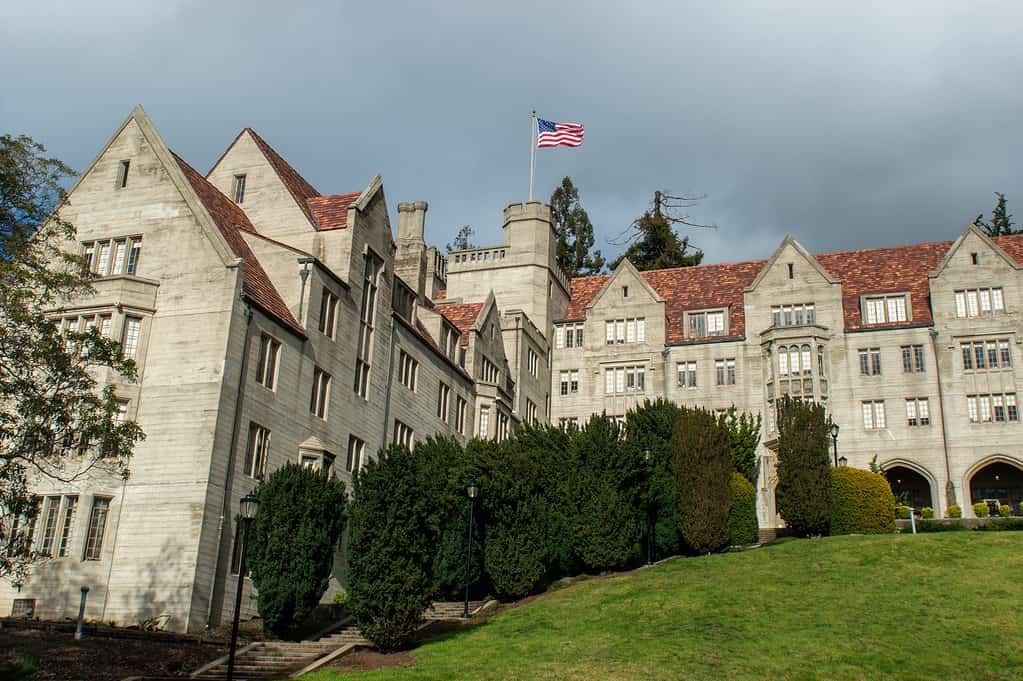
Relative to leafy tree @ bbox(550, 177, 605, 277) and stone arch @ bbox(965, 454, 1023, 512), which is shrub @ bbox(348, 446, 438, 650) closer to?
stone arch @ bbox(965, 454, 1023, 512)

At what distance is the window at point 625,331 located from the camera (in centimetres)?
6862

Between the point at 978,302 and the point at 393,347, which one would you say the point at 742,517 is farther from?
the point at 978,302

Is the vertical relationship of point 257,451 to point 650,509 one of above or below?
above

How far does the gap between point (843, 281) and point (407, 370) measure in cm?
3402

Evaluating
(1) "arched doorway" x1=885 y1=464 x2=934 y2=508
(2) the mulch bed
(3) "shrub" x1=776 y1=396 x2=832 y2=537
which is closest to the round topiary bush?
(3) "shrub" x1=776 y1=396 x2=832 y2=537

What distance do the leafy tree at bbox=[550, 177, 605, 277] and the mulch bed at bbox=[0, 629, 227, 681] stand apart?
68.8 meters

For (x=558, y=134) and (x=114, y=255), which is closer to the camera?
(x=114, y=255)

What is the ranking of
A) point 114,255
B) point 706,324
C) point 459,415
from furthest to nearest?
1. point 706,324
2. point 459,415
3. point 114,255

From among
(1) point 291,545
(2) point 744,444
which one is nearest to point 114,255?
(1) point 291,545

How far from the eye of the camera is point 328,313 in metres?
41.7

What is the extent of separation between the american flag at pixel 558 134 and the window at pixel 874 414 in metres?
25.0

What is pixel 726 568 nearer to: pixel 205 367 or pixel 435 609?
pixel 435 609

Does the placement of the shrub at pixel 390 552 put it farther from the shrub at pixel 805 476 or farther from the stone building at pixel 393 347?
the shrub at pixel 805 476

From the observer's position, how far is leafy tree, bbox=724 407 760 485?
56.0m
